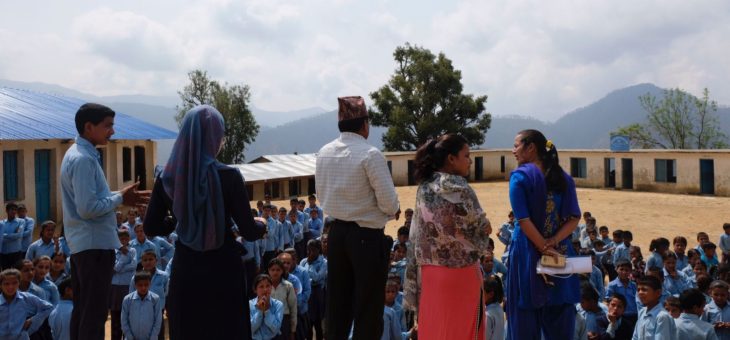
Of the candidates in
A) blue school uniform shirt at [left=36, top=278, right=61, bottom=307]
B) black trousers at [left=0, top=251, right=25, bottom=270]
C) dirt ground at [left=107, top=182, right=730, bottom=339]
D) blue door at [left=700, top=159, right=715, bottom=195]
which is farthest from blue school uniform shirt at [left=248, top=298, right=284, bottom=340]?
blue door at [left=700, top=159, right=715, bottom=195]

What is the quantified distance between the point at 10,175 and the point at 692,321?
12.7 metres

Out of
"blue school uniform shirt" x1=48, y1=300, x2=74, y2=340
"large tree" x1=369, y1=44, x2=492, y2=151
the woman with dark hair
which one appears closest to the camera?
the woman with dark hair

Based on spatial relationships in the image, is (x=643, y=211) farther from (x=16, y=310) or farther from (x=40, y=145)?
(x=16, y=310)

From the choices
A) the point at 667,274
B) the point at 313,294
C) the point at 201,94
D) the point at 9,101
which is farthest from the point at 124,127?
the point at 201,94

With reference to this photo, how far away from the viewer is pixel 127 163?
18.8 m

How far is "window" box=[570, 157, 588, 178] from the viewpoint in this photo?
86.8ft

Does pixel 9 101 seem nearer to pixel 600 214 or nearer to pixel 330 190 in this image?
pixel 330 190

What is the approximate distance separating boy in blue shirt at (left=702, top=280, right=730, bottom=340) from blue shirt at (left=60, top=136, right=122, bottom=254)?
15.9ft

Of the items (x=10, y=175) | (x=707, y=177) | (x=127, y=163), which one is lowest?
(x=707, y=177)

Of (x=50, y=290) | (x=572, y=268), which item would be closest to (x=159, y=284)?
(x=50, y=290)

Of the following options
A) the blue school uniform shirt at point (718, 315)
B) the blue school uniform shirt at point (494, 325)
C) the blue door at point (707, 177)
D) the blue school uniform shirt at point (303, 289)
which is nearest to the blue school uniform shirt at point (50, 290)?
the blue school uniform shirt at point (303, 289)

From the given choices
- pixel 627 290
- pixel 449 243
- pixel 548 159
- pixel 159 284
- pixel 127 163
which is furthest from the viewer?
pixel 127 163

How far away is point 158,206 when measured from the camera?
251 centimetres

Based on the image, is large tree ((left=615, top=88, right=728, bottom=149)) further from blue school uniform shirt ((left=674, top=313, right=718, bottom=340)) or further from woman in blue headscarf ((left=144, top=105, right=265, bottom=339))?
woman in blue headscarf ((left=144, top=105, right=265, bottom=339))
